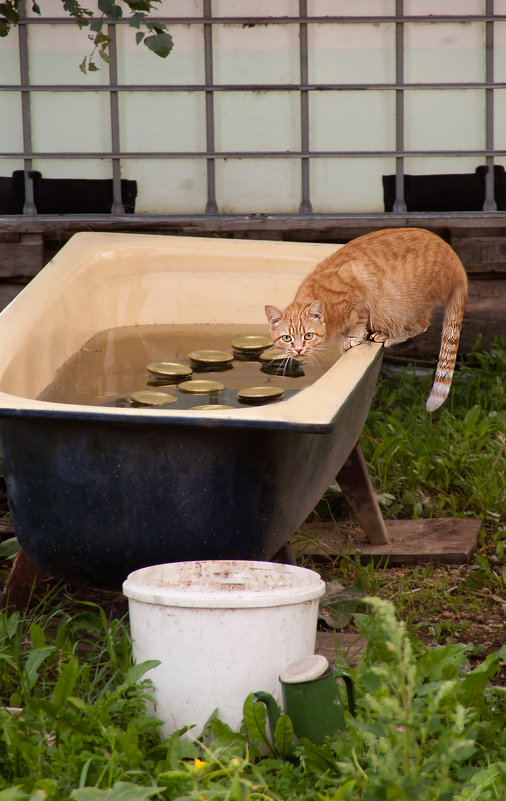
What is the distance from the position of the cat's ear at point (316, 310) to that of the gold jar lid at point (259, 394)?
272 mm

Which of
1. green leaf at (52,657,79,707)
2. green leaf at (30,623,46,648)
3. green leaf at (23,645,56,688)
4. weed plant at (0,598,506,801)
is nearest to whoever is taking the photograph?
weed plant at (0,598,506,801)

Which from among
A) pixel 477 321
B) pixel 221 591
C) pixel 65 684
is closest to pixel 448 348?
pixel 477 321

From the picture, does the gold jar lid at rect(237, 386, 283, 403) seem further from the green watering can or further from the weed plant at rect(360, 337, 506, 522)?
the green watering can

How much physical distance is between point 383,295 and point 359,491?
653mm

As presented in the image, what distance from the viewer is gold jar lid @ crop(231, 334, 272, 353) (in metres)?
3.28

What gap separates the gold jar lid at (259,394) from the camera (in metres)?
2.72

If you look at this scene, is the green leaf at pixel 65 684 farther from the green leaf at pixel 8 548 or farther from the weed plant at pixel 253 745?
the green leaf at pixel 8 548

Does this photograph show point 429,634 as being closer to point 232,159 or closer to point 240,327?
point 240,327

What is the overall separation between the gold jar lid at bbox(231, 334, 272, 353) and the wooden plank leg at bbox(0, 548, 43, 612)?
1240 mm

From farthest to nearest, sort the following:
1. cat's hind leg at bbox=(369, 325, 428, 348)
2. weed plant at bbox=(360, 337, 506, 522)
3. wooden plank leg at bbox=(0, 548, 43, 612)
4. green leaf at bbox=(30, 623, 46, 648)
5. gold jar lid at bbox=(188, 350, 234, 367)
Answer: weed plant at bbox=(360, 337, 506, 522), gold jar lid at bbox=(188, 350, 234, 367), cat's hind leg at bbox=(369, 325, 428, 348), wooden plank leg at bbox=(0, 548, 43, 612), green leaf at bbox=(30, 623, 46, 648)

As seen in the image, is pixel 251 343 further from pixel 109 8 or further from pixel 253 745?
pixel 253 745

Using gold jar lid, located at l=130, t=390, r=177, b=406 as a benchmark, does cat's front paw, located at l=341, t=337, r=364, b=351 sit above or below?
above

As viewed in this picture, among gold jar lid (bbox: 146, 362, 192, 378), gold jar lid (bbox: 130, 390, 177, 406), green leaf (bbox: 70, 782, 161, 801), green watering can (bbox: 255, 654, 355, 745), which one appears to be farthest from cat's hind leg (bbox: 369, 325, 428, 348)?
green leaf (bbox: 70, 782, 161, 801)

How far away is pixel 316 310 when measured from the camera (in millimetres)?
2863
